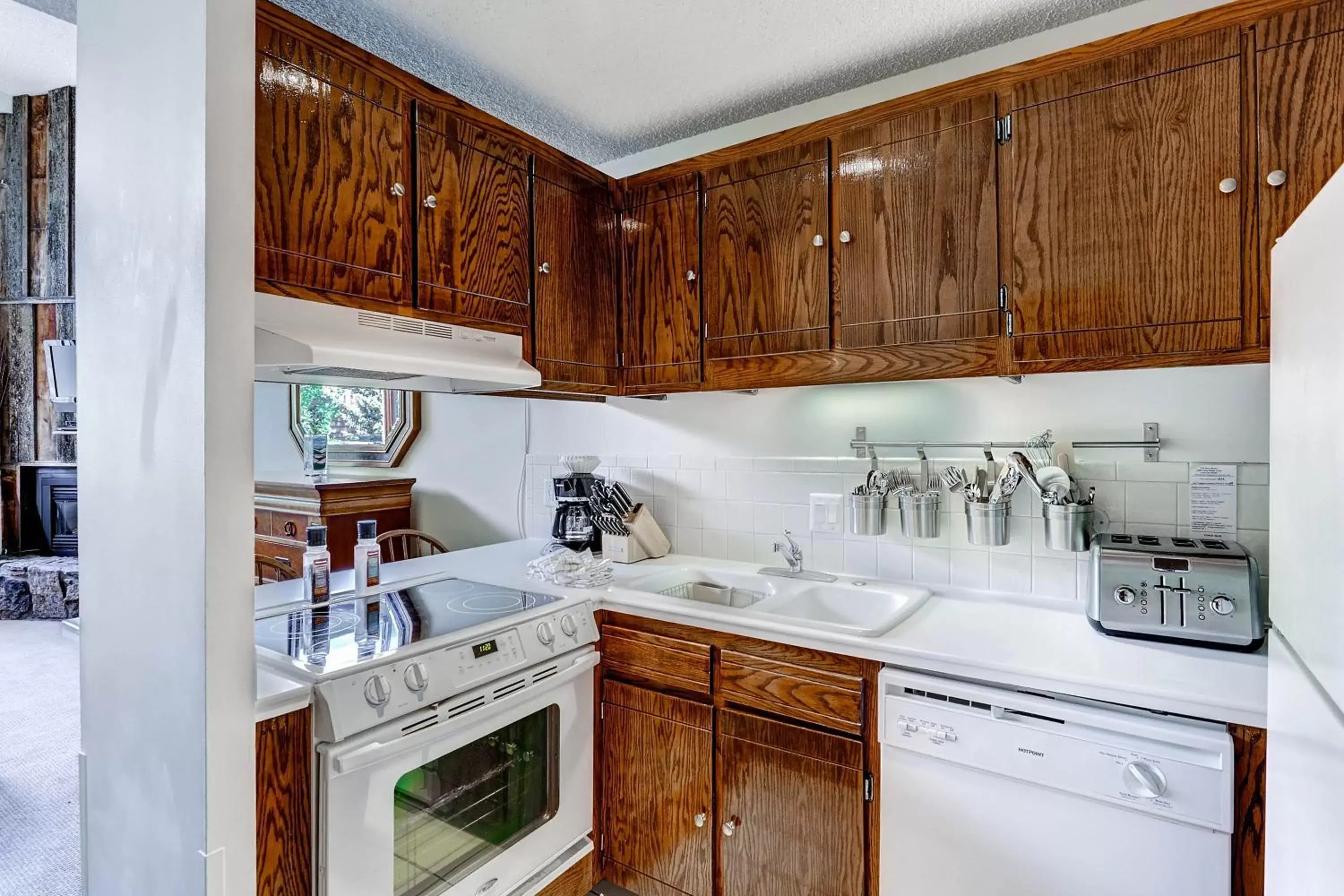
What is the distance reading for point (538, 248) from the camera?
210cm

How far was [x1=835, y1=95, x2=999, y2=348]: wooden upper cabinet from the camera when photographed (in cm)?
170

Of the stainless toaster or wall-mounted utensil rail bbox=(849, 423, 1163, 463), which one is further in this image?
wall-mounted utensil rail bbox=(849, 423, 1163, 463)

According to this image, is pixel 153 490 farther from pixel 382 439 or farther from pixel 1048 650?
pixel 382 439

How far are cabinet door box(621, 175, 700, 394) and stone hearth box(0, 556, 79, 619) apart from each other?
15.1 feet

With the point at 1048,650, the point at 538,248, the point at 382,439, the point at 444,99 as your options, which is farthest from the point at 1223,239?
the point at 382,439

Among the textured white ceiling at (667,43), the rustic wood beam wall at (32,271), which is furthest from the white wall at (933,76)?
the rustic wood beam wall at (32,271)

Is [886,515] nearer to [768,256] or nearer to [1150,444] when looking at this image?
[1150,444]

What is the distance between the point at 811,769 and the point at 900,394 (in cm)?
114

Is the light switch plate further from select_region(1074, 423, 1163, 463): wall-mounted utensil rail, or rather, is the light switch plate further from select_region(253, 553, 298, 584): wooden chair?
select_region(253, 553, 298, 584): wooden chair

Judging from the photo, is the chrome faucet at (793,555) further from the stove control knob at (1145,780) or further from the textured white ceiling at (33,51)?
the textured white ceiling at (33,51)

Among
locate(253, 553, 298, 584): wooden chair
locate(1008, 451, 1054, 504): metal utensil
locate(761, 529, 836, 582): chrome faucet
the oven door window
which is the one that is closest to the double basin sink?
locate(761, 529, 836, 582): chrome faucet

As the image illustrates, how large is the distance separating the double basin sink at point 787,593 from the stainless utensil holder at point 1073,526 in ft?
1.27

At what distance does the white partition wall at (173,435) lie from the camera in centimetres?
118

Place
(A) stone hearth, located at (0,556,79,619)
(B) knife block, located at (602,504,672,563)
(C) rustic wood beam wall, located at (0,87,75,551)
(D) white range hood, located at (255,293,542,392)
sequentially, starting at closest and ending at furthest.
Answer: (D) white range hood, located at (255,293,542,392) → (B) knife block, located at (602,504,672,563) → (A) stone hearth, located at (0,556,79,619) → (C) rustic wood beam wall, located at (0,87,75,551)
